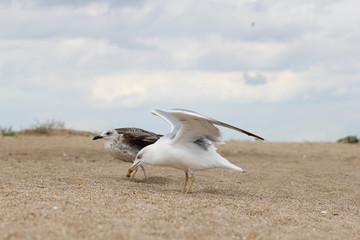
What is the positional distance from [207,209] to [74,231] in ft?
5.27

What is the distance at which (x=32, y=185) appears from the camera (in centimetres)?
648

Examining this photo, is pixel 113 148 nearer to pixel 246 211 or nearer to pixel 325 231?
pixel 246 211

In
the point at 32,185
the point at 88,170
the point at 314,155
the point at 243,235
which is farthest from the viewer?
the point at 314,155

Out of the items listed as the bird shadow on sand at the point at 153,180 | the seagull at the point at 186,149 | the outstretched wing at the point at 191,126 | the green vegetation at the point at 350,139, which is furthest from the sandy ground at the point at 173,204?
the green vegetation at the point at 350,139

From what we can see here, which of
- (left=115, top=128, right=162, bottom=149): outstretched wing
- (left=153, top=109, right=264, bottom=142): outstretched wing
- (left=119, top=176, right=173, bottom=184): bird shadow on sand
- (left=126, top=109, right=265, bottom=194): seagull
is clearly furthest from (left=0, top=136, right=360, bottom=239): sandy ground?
(left=153, top=109, right=264, bottom=142): outstretched wing

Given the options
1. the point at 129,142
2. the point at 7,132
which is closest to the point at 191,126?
the point at 129,142

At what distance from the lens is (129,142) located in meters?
8.54

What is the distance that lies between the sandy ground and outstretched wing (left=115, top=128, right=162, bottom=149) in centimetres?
56

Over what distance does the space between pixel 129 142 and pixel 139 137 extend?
0.62 ft

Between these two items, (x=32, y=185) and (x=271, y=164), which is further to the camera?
(x=271, y=164)

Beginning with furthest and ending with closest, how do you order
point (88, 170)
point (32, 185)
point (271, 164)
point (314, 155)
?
point (314, 155), point (271, 164), point (88, 170), point (32, 185)

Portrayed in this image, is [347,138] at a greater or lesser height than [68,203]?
greater

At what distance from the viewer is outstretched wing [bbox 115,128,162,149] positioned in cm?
845

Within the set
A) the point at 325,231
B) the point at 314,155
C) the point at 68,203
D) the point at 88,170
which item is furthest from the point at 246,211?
the point at 314,155
